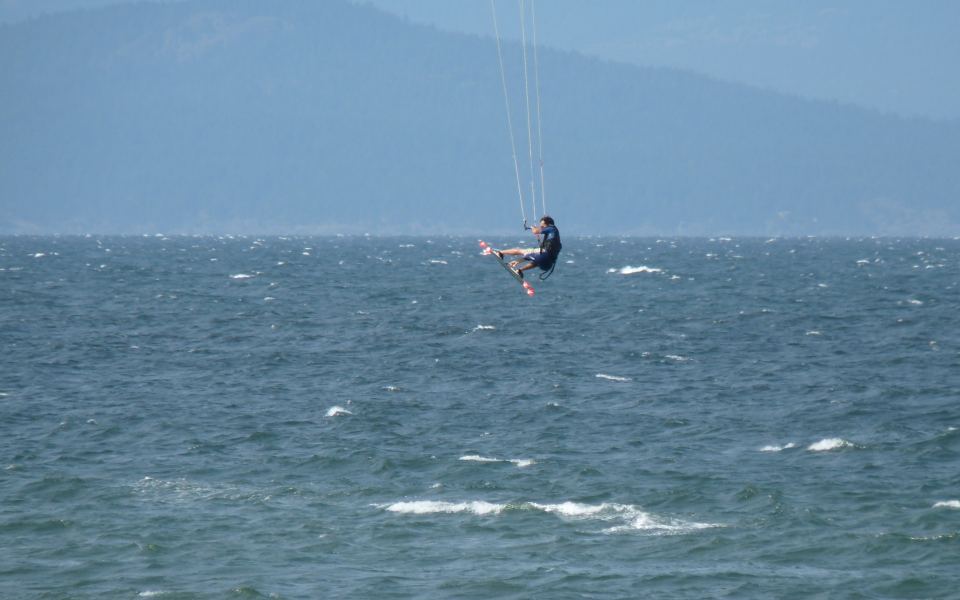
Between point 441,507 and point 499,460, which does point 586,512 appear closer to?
point 441,507

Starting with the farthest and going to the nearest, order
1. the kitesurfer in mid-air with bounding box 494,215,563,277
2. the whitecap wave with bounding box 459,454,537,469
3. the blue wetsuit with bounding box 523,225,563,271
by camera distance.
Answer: the whitecap wave with bounding box 459,454,537,469 → the blue wetsuit with bounding box 523,225,563,271 → the kitesurfer in mid-air with bounding box 494,215,563,277

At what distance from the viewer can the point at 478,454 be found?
3603 centimetres

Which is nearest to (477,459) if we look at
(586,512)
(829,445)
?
(586,512)

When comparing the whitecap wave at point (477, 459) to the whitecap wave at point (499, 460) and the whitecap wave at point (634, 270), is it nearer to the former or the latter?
the whitecap wave at point (499, 460)

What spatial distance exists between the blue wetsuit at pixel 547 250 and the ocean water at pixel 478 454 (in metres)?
4.90

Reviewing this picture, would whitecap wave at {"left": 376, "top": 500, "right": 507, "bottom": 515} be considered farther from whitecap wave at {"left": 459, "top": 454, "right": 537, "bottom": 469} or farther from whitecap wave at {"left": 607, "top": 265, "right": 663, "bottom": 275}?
whitecap wave at {"left": 607, "top": 265, "right": 663, "bottom": 275}

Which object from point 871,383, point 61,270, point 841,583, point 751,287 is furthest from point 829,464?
point 61,270

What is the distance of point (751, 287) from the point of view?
90.9 m

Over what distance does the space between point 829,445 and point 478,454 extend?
8.83m

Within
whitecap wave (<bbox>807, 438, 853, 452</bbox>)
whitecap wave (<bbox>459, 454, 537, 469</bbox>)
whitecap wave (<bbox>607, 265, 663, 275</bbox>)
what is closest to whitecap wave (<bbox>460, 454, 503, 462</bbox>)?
whitecap wave (<bbox>459, 454, 537, 469</bbox>)

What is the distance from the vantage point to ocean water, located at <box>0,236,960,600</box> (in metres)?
26.9

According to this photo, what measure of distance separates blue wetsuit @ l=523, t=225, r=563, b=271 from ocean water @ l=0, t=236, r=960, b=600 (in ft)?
16.1

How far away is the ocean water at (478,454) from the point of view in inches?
1059

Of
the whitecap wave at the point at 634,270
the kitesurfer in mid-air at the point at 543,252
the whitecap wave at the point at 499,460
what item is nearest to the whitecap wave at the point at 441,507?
the whitecap wave at the point at 499,460
